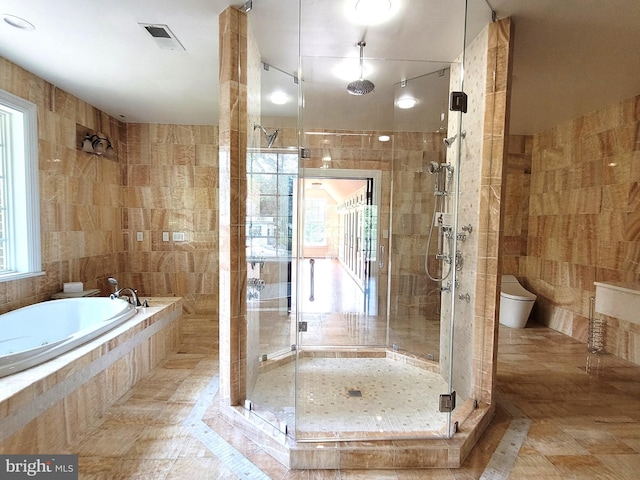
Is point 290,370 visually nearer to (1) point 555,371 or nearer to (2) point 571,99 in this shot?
(1) point 555,371

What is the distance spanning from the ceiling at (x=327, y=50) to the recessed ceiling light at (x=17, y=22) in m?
0.04

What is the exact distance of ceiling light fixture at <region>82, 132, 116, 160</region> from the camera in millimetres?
3355

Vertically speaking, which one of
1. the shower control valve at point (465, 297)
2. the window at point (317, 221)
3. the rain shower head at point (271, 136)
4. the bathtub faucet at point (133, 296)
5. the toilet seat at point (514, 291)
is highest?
the rain shower head at point (271, 136)

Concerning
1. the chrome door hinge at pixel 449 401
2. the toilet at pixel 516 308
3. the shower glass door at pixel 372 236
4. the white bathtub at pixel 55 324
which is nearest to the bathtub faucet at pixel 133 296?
the white bathtub at pixel 55 324

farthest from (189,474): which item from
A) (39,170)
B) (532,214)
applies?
(532,214)

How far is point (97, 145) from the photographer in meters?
3.46

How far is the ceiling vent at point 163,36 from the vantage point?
6.86 ft

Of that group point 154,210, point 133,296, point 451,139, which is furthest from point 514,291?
point 154,210

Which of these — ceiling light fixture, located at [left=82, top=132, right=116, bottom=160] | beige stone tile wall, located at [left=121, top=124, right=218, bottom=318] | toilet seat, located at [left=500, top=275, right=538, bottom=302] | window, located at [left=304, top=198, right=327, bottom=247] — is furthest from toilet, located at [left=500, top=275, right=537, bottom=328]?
ceiling light fixture, located at [left=82, top=132, right=116, bottom=160]

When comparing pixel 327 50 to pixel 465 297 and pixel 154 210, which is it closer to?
pixel 465 297

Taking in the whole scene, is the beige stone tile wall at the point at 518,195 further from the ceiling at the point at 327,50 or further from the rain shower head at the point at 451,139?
the rain shower head at the point at 451,139

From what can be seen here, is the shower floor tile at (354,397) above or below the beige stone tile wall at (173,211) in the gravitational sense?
below

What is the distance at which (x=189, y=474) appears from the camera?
1.65 metres

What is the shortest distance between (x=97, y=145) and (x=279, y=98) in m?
2.22
